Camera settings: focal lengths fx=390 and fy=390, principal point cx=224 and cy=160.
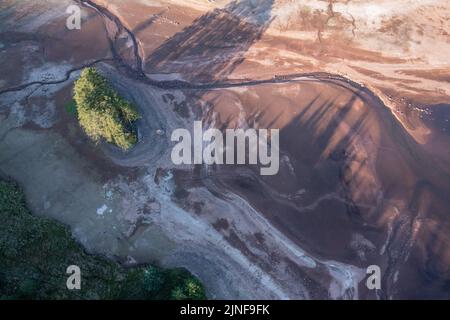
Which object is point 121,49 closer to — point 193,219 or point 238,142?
point 238,142

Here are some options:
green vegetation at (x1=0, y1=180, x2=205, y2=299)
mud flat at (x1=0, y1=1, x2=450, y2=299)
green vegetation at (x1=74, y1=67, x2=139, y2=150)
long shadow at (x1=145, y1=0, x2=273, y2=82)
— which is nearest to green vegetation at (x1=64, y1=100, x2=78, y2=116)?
mud flat at (x1=0, y1=1, x2=450, y2=299)

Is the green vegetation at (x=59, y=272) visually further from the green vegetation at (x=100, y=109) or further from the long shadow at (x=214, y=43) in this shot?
Result: the long shadow at (x=214, y=43)

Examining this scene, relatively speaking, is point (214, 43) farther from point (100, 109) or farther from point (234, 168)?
point (100, 109)

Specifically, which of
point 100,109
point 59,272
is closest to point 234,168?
point 100,109

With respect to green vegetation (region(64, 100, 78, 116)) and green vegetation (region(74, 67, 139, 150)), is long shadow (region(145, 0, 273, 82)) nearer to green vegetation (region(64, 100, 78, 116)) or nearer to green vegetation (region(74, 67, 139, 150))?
green vegetation (region(64, 100, 78, 116))
